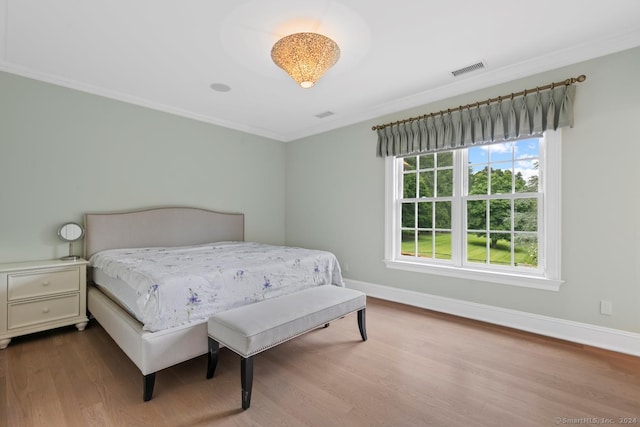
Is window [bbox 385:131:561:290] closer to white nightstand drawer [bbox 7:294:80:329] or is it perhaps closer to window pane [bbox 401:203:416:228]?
window pane [bbox 401:203:416:228]

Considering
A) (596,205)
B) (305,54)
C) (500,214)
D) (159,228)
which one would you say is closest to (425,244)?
(500,214)

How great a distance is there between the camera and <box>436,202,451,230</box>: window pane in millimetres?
3502

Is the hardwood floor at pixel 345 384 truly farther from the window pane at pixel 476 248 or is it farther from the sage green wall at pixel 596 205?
the window pane at pixel 476 248

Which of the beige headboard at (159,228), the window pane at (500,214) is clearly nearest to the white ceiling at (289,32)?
the window pane at (500,214)

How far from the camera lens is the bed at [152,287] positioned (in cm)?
186

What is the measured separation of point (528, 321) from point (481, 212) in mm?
1157

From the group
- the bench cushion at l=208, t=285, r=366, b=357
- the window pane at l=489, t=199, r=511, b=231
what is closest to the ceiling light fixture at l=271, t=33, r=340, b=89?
the bench cushion at l=208, t=285, r=366, b=357

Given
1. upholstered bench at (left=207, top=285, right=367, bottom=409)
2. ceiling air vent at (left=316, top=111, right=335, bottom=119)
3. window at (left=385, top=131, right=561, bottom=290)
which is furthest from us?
ceiling air vent at (left=316, top=111, right=335, bottom=119)

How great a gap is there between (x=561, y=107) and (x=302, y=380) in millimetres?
3168

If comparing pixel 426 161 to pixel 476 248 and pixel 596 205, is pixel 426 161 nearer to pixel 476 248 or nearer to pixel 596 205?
pixel 476 248

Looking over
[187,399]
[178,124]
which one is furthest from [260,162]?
[187,399]

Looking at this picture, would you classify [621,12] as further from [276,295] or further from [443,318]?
[276,295]

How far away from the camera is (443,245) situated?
11.6 feet

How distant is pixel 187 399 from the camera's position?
5.98 ft
